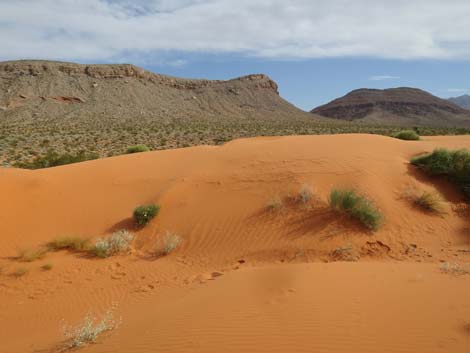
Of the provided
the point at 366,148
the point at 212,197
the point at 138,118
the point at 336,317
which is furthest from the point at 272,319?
the point at 138,118

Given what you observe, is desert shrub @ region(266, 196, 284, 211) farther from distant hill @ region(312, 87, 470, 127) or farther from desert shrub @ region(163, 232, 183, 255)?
distant hill @ region(312, 87, 470, 127)

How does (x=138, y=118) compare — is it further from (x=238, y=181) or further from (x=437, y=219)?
(x=437, y=219)

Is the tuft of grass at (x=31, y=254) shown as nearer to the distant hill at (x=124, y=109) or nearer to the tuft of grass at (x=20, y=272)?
the tuft of grass at (x=20, y=272)

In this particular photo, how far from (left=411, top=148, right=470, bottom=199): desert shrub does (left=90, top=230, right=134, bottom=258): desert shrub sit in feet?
28.0

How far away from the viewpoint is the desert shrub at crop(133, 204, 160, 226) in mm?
9492

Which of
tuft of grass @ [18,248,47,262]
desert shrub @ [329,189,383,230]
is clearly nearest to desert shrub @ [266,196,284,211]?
desert shrub @ [329,189,383,230]

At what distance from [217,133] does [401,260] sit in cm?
3231

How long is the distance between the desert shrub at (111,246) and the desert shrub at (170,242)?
900mm

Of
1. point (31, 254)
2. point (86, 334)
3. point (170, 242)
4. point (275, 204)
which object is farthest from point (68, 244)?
point (275, 204)

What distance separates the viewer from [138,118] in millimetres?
53312

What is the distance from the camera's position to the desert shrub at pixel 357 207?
8.30 m

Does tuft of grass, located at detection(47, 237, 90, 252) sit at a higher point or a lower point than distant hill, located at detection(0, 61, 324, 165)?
lower

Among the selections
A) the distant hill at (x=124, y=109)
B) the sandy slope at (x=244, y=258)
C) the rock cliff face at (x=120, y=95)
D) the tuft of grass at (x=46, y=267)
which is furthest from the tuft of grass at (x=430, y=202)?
the rock cliff face at (x=120, y=95)

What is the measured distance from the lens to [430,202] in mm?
9023
